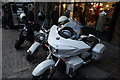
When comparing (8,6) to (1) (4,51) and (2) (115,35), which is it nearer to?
(1) (4,51)

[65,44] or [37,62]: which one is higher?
[65,44]

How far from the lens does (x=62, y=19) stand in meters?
2.71

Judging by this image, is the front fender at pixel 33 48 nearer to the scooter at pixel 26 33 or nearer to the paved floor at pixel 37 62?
the paved floor at pixel 37 62

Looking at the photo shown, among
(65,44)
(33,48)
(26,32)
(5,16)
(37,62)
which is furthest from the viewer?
(5,16)

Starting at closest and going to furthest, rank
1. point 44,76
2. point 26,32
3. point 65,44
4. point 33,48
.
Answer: point 65,44, point 44,76, point 33,48, point 26,32

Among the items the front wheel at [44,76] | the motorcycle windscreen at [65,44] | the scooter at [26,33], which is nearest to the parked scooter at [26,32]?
the scooter at [26,33]

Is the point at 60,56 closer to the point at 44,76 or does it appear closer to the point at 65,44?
the point at 65,44

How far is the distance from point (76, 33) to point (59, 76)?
4.20ft

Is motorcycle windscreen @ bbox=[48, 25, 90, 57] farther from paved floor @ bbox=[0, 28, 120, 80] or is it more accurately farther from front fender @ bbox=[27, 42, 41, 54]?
front fender @ bbox=[27, 42, 41, 54]

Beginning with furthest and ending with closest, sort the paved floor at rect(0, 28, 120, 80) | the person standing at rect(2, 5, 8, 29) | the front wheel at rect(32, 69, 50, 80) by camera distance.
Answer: the person standing at rect(2, 5, 8, 29)
the paved floor at rect(0, 28, 120, 80)
the front wheel at rect(32, 69, 50, 80)

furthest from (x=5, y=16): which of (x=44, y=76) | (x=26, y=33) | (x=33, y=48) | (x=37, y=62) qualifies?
(x=44, y=76)

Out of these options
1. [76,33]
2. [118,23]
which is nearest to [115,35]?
[118,23]

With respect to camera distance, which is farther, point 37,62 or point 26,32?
point 26,32

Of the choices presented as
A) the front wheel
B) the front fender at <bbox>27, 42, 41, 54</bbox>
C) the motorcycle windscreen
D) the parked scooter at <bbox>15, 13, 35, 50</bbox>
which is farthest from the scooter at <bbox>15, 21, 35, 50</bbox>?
the front wheel
